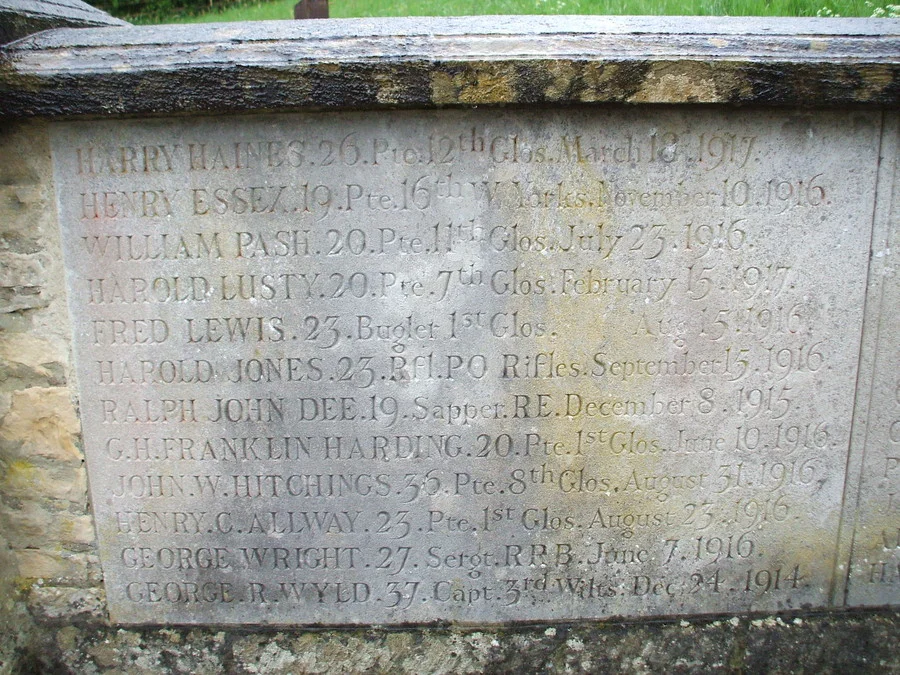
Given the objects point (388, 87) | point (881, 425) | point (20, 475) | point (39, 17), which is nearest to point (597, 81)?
point (388, 87)

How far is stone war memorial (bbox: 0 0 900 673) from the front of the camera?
2.03m

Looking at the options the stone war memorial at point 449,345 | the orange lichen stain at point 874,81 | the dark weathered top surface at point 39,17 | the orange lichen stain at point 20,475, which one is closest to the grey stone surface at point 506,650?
the stone war memorial at point 449,345

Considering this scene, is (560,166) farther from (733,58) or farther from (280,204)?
(280,204)

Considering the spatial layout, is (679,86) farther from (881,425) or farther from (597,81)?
(881,425)

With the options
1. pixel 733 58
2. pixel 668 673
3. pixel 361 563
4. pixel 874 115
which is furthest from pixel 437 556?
pixel 874 115

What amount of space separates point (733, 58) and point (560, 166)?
60 centimetres

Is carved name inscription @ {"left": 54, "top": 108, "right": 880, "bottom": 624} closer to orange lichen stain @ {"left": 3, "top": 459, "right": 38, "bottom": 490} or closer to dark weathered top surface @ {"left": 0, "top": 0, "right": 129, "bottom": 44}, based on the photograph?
orange lichen stain @ {"left": 3, "top": 459, "right": 38, "bottom": 490}

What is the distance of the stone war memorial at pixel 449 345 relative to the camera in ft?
6.65

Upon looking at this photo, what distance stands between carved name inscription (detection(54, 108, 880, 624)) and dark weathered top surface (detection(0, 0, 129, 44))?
405mm

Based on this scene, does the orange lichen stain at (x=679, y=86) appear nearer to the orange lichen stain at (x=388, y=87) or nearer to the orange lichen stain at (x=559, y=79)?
the orange lichen stain at (x=559, y=79)

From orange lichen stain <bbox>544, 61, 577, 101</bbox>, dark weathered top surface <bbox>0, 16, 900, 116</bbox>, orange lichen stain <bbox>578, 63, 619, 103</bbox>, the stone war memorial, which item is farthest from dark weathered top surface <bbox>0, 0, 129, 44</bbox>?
orange lichen stain <bbox>578, 63, 619, 103</bbox>

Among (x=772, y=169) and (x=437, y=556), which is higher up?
(x=772, y=169)

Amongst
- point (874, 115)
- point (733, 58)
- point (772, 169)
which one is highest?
point (733, 58)

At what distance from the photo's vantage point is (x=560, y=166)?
2156 millimetres
